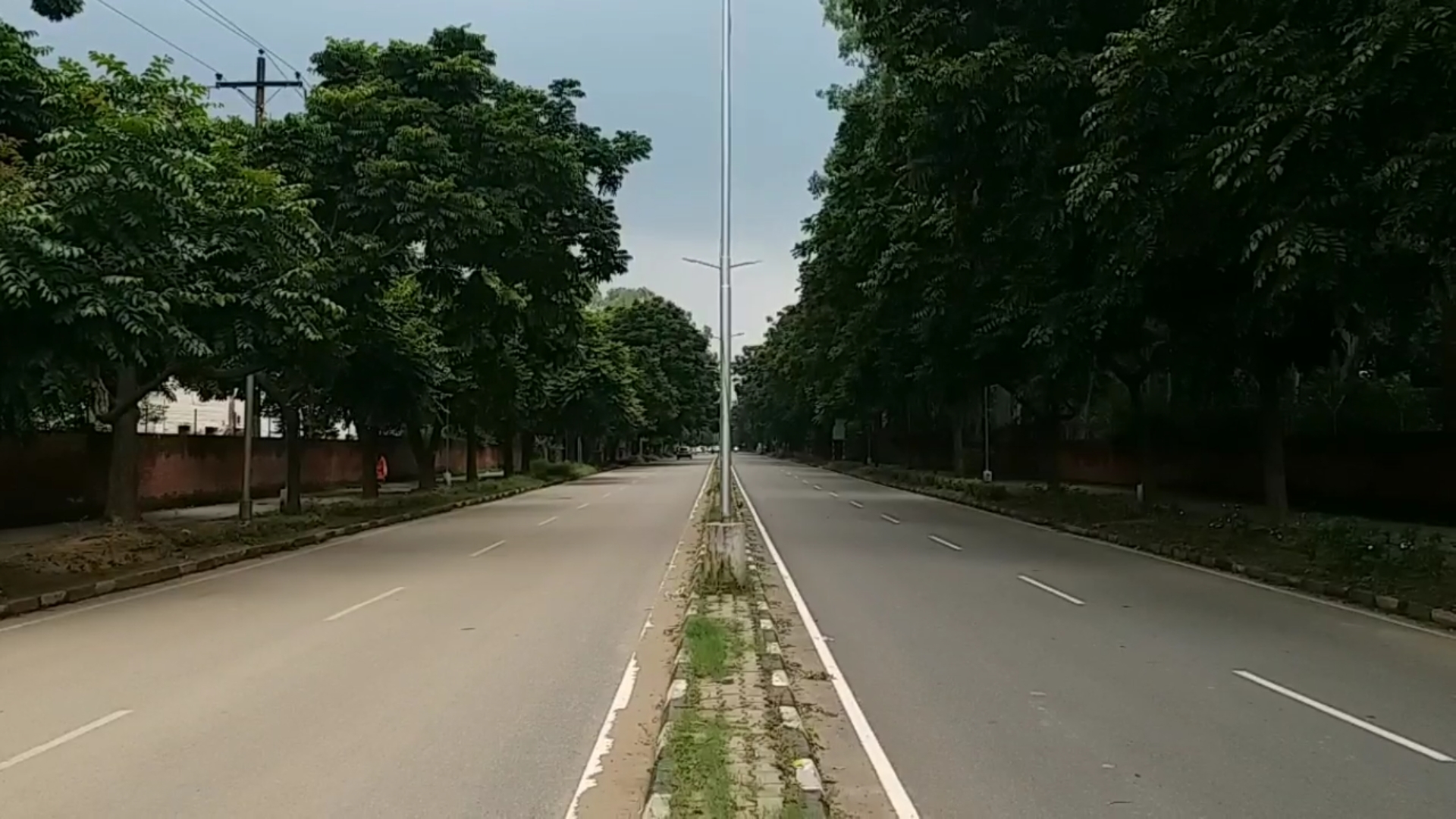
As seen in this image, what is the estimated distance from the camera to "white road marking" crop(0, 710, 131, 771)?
24.1 ft

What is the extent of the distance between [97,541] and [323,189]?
27.8 ft

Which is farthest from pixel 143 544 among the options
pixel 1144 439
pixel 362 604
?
pixel 1144 439

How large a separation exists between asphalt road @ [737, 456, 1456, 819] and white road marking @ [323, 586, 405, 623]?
5333 millimetres

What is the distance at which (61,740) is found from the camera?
7.93 m

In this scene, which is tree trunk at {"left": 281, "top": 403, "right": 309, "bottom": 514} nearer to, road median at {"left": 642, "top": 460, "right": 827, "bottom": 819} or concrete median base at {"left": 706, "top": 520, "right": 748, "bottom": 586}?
concrete median base at {"left": 706, "top": 520, "right": 748, "bottom": 586}

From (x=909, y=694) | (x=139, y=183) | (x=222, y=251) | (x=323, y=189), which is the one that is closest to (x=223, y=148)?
(x=222, y=251)

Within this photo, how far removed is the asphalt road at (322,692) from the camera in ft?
22.0

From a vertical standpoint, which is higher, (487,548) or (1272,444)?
(1272,444)

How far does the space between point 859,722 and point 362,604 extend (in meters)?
8.33

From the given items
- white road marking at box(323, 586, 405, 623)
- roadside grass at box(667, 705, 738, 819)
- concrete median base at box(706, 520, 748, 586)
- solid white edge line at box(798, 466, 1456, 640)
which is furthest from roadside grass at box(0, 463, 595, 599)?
roadside grass at box(667, 705, 738, 819)

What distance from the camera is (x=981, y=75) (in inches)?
696

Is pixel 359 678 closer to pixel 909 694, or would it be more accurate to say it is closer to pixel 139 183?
pixel 909 694

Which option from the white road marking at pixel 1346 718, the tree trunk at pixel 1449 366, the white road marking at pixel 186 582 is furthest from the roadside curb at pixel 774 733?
the tree trunk at pixel 1449 366

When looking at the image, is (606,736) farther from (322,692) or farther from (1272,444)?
(1272,444)
